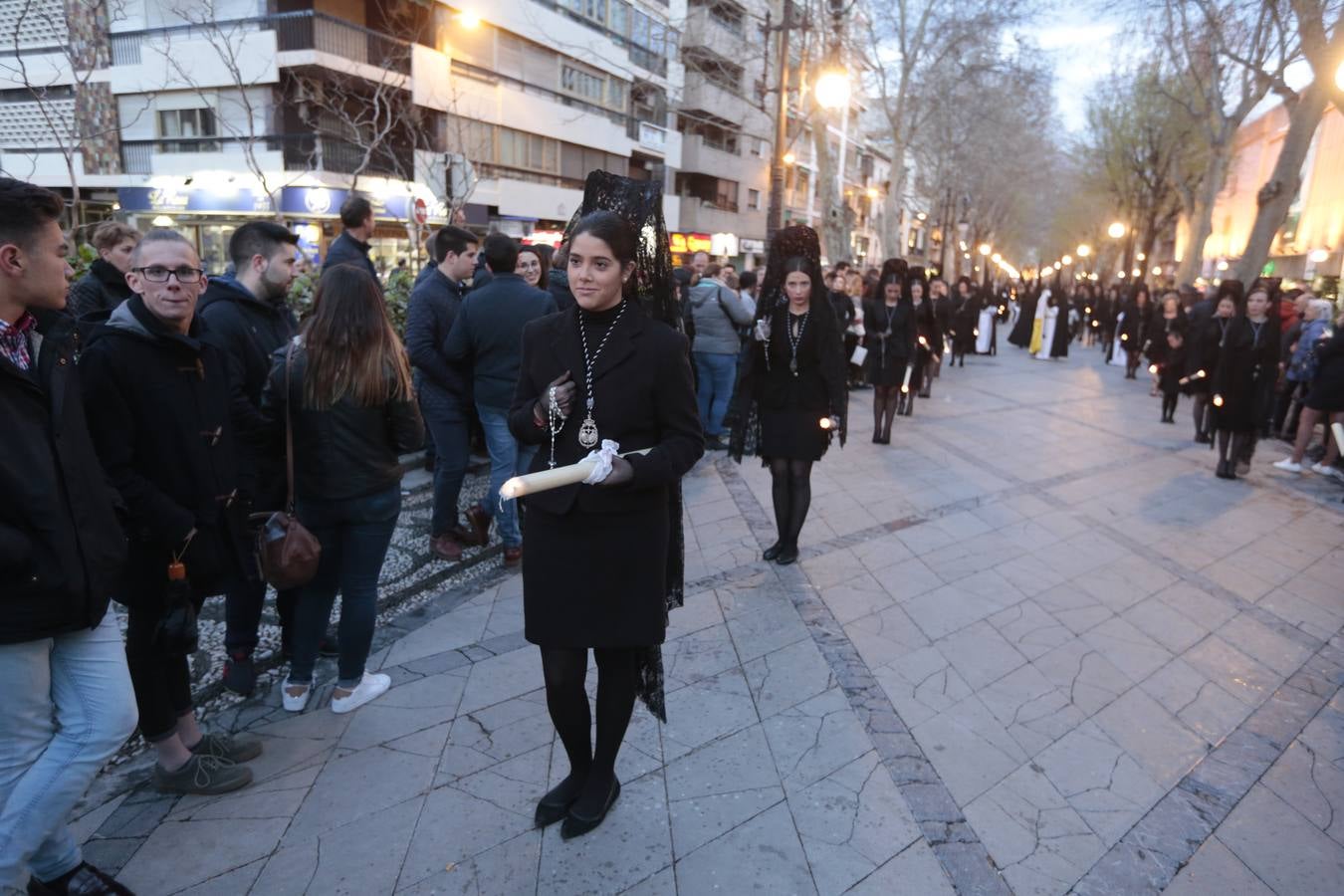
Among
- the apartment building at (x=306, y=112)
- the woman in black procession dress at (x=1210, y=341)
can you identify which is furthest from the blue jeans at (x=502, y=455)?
the apartment building at (x=306, y=112)

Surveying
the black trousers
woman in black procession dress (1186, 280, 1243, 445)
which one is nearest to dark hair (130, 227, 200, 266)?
the black trousers

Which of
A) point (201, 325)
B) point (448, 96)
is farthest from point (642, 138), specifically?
point (201, 325)

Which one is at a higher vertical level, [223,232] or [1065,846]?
[223,232]

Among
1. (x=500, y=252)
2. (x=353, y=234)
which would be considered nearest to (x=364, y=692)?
(x=500, y=252)

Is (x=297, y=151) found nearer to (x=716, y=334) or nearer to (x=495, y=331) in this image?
(x=716, y=334)

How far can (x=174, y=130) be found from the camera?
2159 cm

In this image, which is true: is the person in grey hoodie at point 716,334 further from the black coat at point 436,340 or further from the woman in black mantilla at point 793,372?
the black coat at point 436,340

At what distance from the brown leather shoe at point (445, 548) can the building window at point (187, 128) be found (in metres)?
20.9

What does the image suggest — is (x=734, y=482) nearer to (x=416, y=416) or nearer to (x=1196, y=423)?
(x=416, y=416)

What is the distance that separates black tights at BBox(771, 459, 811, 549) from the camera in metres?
5.01

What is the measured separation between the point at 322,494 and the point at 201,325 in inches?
32.3

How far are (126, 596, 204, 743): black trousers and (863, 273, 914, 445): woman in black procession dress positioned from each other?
7.16 metres

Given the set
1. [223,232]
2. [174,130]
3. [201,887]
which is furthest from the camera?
[174,130]

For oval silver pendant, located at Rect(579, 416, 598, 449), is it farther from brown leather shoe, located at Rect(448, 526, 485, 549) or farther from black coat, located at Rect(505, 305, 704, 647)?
brown leather shoe, located at Rect(448, 526, 485, 549)
